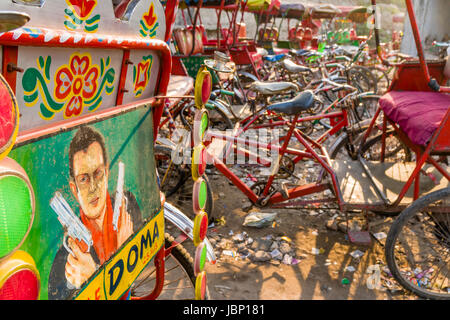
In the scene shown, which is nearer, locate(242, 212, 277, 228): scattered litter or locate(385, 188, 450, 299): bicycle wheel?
locate(385, 188, 450, 299): bicycle wheel

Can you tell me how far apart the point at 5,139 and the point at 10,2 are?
1.10ft

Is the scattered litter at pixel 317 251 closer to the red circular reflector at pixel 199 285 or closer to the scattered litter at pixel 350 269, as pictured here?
the scattered litter at pixel 350 269

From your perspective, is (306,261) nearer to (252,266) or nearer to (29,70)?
(252,266)

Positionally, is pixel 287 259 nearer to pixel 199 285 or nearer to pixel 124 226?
pixel 199 285

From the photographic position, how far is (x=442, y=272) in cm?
296

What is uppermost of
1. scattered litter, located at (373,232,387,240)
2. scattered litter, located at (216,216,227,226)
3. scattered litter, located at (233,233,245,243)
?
scattered litter, located at (373,232,387,240)

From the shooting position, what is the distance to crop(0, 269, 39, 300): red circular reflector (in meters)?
0.84

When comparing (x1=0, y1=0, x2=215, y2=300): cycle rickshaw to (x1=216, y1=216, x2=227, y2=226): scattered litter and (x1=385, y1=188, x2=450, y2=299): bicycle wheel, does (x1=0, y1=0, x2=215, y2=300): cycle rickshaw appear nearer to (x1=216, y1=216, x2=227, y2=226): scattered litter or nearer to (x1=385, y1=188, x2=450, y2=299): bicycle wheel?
(x1=385, y1=188, x2=450, y2=299): bicycle wheel

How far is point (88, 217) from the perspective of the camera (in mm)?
1268

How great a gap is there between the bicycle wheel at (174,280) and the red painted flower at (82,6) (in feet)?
4.45

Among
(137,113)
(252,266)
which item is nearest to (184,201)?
(252,266)

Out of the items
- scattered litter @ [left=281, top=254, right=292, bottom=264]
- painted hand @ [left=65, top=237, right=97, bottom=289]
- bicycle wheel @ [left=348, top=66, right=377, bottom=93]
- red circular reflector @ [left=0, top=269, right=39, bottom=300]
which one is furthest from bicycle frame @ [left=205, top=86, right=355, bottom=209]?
bicycle wheel @ [left=348, top=66, right=377, bottom=93]

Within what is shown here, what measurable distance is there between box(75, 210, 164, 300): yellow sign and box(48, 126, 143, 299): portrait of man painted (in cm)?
5
